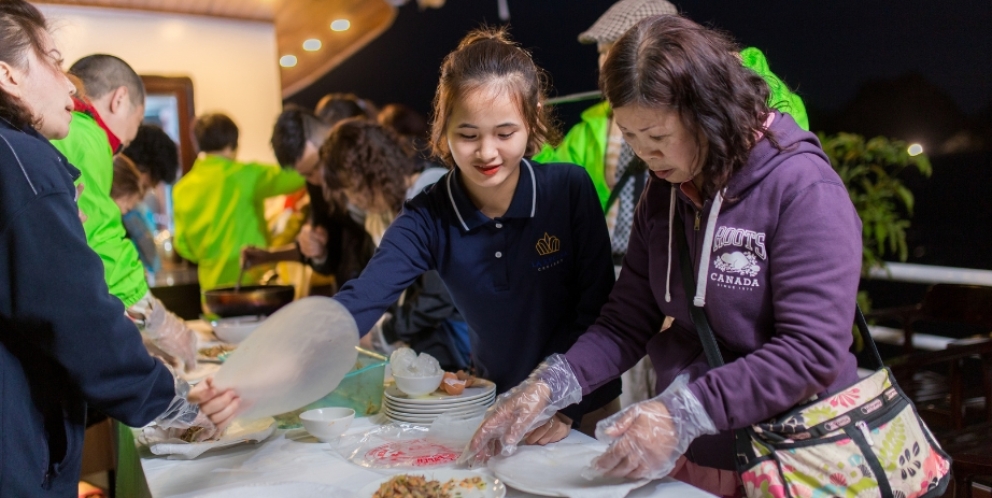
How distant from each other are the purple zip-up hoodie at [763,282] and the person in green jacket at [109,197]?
127 centimetres

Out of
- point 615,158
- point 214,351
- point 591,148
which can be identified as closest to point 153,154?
point 214,351

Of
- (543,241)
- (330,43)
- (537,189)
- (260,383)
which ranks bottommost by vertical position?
(260,383)

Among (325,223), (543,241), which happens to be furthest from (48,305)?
(325,223)

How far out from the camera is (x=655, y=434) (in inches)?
42.2

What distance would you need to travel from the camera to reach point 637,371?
247 cm

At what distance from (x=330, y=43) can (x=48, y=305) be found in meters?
6.16

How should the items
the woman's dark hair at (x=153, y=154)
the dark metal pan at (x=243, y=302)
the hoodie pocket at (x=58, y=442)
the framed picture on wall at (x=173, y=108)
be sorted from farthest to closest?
the framed picture on wall at (x=173, y=108) < the woman's dark hair at (x=153, y=154) < the dark metal pan at (x=243, y=302) < the hoodie pocket at (x=58, y=442)

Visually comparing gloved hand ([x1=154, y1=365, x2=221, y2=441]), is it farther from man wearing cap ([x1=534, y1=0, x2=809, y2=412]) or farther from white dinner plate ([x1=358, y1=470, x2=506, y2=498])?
man wearing cap ([x1=534, y1=0, x2=809, y2=412])

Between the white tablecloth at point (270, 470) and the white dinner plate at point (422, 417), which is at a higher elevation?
the white dinner plate at point (422, 417)

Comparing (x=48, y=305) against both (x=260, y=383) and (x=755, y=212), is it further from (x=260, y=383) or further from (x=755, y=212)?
(x=755, y=212)

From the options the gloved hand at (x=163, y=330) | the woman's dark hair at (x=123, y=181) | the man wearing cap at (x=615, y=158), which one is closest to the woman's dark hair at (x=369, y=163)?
the man wearing cap at (x=615, y=158)

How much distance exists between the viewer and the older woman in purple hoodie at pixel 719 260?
1.06 metres

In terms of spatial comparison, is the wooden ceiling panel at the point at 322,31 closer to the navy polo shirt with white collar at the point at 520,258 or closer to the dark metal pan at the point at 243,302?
the dark metal pan at the point at 243,302

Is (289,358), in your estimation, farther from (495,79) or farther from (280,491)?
(495,79)
